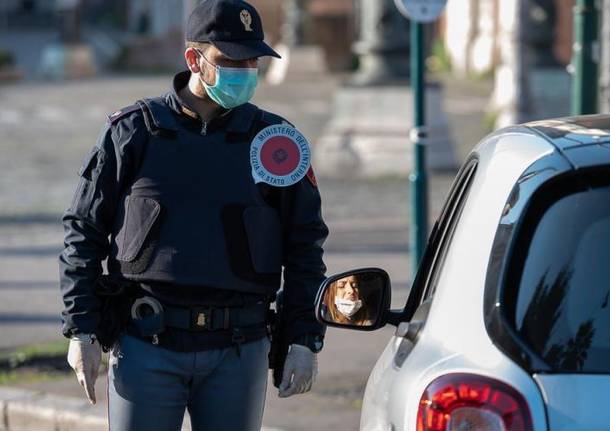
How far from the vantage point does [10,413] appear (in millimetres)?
7094

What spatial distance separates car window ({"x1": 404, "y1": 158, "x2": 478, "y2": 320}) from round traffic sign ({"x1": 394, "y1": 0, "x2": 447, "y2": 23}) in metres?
4.50

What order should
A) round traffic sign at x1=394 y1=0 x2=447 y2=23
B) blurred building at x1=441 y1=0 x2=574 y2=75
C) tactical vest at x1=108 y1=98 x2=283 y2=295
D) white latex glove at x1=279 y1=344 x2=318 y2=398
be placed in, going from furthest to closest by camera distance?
blurred building at x1=441 y1=0 x2=574 y2=75 < round traffic sign at x1=394 y1=0 x2=447 y2=23 < white latex glove at x1=279 y1=344 x2=318 y2=398 < tactical vest at x1=108 y1=98 x2=283 y2=295

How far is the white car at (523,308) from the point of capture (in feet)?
9.17

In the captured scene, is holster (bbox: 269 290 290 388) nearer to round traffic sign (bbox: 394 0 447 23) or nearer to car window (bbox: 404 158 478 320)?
car window (bbox: 404 158 478 320)

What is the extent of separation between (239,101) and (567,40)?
33.5 metres

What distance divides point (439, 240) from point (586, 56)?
435 centimetres

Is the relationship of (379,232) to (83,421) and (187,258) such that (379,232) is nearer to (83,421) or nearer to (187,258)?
(83,421)

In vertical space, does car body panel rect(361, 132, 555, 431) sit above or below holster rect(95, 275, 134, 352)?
above

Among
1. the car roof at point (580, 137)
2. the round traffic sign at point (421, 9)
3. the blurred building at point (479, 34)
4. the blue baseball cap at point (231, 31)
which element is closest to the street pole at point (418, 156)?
the round traffic sign at point (421, 9)

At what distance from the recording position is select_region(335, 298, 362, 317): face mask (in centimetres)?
364

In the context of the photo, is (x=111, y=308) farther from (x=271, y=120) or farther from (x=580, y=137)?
(x=580, y=137)

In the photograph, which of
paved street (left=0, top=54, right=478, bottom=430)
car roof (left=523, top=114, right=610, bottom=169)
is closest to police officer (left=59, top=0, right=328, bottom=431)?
car roof (left=523, top=114, right=610, bottom=169)

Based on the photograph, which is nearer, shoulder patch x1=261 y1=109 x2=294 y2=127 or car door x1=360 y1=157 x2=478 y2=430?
car door x1=360 y1=157 x2=478 y2=430

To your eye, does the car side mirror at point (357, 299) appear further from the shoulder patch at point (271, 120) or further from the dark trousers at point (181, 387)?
the shoulder patch at point (271, 120)
